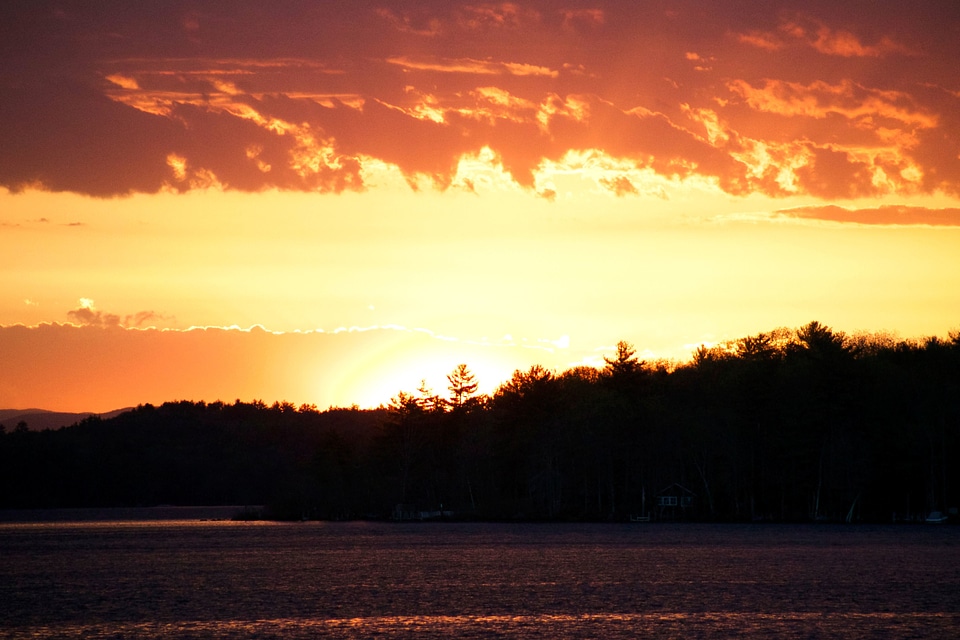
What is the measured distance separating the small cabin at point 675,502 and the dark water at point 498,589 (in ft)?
111

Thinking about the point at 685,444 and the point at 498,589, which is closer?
the point at 498,589

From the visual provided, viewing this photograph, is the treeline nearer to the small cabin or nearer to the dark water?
the small cabin

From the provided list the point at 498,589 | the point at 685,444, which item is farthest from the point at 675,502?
the point at 498,589

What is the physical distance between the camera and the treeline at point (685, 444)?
284ft

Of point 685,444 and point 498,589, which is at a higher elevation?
point 685,444

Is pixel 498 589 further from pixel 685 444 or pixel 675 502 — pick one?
pixel 675 502

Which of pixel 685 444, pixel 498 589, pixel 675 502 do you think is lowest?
pixel 498 589

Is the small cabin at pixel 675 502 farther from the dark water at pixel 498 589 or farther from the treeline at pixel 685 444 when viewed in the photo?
the dark water at pixel 498 589

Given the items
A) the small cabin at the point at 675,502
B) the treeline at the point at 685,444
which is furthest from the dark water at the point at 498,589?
the small cabin at the point at 675,502

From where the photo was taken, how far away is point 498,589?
34531 mm

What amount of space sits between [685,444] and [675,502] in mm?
6194

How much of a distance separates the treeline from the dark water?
2443 centimetres

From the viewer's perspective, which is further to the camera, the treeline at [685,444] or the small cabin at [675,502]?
the small cabin at [675,502]

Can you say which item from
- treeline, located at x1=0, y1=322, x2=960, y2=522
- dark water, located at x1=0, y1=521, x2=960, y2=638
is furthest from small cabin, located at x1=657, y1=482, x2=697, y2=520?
dark water, located at x1=0, y1=521, x2=960, y2=638
